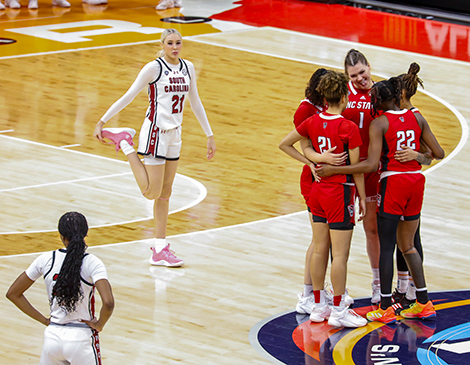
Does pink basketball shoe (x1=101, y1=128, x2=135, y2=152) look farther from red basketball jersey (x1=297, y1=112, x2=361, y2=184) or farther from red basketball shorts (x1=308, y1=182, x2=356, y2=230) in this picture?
red basketball shorts (x1=308, y1=182, x2=356, y2=230)

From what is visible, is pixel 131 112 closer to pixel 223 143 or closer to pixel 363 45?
pixel 223 143

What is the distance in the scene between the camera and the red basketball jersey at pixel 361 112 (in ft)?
19.2

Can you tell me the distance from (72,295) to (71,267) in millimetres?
130

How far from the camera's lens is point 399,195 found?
5.69m

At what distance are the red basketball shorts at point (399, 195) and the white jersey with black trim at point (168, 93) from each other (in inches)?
73.5

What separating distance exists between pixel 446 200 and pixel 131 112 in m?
4.87

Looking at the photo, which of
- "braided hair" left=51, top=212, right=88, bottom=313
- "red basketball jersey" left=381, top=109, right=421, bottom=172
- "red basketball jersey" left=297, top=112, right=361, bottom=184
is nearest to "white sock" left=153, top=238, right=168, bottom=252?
"red basketball jersey" left=297, top=112, right=361, bottom=184

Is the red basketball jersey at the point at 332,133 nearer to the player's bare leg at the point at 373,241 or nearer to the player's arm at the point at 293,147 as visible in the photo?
the player's arm at the point at 293,147

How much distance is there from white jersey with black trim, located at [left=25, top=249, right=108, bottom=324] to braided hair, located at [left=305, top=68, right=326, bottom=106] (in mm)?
2208

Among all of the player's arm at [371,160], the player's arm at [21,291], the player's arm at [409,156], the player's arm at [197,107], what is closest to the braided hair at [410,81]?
the player's arm at [371,160]

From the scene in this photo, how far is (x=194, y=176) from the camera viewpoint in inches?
375

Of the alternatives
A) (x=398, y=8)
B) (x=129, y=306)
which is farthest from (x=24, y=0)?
(x=129, y=306)

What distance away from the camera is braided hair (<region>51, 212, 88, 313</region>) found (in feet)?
13.4

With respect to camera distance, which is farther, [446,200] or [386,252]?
[446,200]
